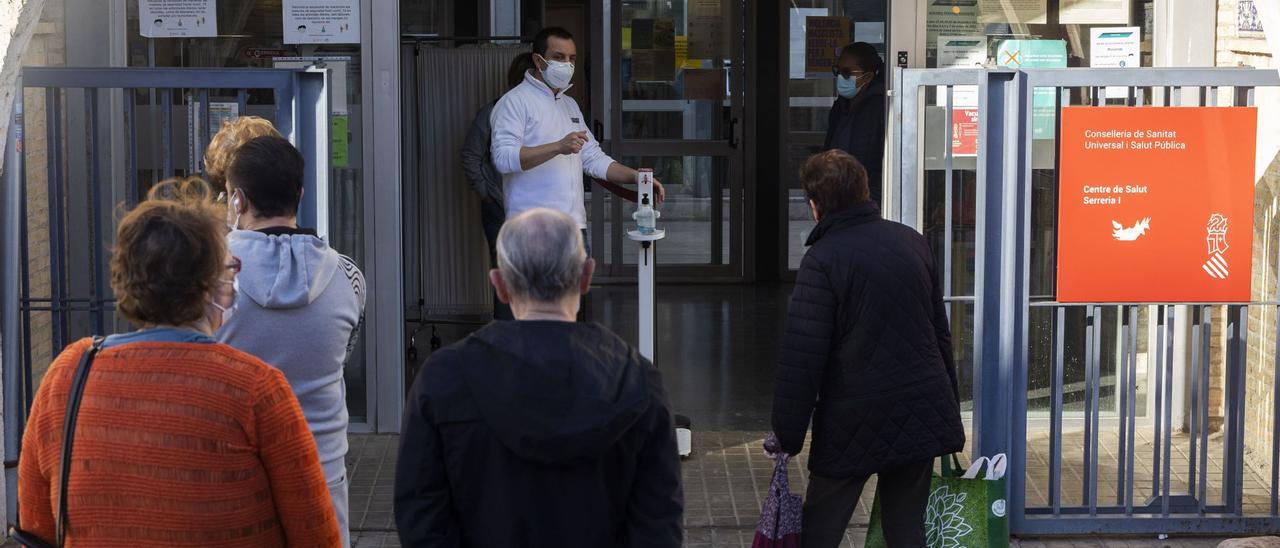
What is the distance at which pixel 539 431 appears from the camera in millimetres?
2494

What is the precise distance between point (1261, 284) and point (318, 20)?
436 centimetres

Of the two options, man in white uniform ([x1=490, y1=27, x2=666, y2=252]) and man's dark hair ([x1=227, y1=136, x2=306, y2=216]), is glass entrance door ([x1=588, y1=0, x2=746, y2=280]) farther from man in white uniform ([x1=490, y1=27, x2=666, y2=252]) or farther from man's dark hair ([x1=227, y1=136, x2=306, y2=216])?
man's dark hair ([x1=227, y1=136, x2=306, y2=216])

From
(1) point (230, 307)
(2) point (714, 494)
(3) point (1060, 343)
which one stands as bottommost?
(2) point (714, 494)

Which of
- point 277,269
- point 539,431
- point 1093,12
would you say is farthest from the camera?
point 1093,12

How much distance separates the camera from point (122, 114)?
22.1 feet

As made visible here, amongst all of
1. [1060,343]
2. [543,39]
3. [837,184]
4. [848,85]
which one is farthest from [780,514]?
[848,85]

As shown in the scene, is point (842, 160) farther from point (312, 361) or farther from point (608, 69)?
point (608, 69)

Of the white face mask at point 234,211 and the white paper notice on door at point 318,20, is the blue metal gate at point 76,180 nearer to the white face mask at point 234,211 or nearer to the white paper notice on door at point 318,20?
the white paper notice on door at point 318,20

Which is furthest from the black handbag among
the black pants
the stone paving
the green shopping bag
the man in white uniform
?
the man in white uniform

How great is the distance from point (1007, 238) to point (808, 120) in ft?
20.7

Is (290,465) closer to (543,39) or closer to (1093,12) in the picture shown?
(543,39)

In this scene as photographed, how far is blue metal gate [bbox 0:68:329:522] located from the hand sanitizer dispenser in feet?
4.90

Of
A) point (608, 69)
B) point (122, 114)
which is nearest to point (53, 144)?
point (122, 114)

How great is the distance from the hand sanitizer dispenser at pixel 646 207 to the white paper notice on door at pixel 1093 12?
239 centimetres
